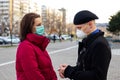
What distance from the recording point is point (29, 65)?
376 cm

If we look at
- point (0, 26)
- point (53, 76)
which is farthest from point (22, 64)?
point (0, 26)

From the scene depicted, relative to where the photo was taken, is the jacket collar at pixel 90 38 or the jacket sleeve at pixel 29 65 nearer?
the jacket collar at pixel 90 38

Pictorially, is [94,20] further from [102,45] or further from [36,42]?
[36,42]

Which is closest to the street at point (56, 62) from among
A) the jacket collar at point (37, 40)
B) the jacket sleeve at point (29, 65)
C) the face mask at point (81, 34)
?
the jacket collar at point (37, 40)

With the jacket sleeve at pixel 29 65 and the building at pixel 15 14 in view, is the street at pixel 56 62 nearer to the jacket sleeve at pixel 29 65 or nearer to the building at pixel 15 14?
the jacket sleeve at pixel 29 65

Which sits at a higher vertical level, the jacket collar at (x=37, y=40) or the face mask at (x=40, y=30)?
the face mask at (x=40, y=30)

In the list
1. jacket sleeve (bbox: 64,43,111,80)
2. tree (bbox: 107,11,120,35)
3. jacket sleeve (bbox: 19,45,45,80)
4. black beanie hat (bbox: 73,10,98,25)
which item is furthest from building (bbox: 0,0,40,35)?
jacket sleeve (bbox: 64,43,111,80)

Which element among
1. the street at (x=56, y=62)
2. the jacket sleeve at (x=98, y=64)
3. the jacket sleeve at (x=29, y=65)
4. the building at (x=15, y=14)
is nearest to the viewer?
the jacket sleeve at (x=98, y=64)

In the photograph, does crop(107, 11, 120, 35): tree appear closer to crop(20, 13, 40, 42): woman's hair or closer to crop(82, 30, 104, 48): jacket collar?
crop(20, 13, 40, 42): woman's hair

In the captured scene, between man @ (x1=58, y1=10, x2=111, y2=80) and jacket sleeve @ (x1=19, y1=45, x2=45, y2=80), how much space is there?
363 mm

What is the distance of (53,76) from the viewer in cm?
404

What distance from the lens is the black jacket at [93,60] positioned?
10.5 ft

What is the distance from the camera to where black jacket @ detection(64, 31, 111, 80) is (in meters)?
3.21

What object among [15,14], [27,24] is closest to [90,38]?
[27,24]
